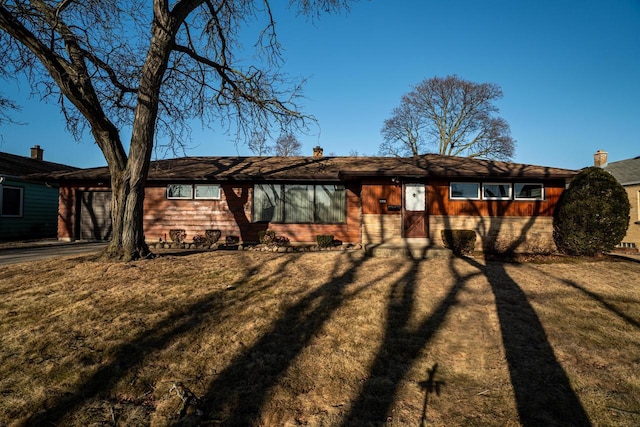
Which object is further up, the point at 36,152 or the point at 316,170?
the point at 36,152

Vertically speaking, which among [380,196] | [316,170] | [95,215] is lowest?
[95,215]

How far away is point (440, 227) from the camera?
11781 millimetres

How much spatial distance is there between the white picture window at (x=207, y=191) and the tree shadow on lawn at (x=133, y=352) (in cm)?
800

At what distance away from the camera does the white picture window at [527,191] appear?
39.3 ft

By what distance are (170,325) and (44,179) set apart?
14479mm

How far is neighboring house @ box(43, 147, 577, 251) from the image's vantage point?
11766mm

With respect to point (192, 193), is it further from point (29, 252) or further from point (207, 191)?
point (29, 252)

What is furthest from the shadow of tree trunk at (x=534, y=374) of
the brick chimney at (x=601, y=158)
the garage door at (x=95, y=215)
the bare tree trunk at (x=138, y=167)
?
the brick chimney at (x=601, y=158)

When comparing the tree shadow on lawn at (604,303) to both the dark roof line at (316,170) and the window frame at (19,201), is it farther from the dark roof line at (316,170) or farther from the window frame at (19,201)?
the window frame at (19,201)

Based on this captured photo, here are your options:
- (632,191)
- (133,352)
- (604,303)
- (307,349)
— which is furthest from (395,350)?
(632,191)

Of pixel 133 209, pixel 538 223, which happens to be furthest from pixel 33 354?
pixel 538 223

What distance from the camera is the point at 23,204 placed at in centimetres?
1536

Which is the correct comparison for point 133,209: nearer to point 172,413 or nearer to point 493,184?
point 172,413

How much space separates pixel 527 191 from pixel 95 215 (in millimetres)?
18427
